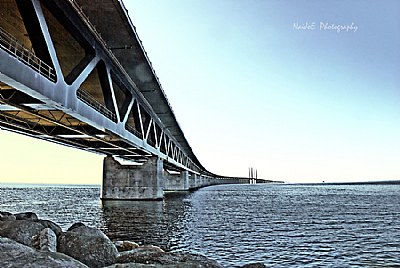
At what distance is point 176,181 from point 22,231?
274 ft

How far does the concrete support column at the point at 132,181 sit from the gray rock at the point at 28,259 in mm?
35679

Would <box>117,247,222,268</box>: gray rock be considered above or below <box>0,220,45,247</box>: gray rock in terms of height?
below

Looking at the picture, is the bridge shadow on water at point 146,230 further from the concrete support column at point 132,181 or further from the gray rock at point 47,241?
the concrete support column at point 132,181

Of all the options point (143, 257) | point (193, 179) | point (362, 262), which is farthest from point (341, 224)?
point (193, 179)

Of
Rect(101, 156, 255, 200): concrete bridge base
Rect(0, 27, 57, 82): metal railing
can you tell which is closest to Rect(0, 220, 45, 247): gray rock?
Rect(0, 27, 57, 82): metal railing

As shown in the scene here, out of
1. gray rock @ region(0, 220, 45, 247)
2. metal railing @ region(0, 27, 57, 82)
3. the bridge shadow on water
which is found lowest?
the bridge shadow on water

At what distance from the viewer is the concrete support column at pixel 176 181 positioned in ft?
293

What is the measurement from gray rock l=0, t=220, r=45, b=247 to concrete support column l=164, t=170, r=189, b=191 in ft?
267

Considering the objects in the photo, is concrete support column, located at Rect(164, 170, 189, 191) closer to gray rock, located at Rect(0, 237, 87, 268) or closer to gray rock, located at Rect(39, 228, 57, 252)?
gray rock, located at Rect(39, 228, 57, 252)

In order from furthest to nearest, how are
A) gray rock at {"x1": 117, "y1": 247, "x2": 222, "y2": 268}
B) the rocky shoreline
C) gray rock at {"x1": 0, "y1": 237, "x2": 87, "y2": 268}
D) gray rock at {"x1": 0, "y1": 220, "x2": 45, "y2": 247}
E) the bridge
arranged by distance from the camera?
the bridge, gray rock at {"x1": 0, "y1": 220, "x2": 45, "y2": 247}, gray rock at {"x1": 117, "y1": 247, "x2": 222, "y2": 268}, the rocky shoreline, gray rock at {"x1": 0, "y1": 237, "x2": 87, "y2": 268}

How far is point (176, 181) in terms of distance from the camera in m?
90.9

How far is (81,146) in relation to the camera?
1335 inches

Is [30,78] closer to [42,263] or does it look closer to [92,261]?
[92,261]

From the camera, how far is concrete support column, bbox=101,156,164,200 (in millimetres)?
40875
